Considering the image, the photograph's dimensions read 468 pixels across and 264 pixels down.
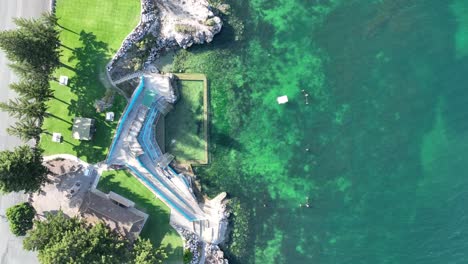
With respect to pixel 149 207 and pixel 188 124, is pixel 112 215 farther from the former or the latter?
pixel 188 124

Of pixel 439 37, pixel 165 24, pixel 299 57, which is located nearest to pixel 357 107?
pixel 299 57

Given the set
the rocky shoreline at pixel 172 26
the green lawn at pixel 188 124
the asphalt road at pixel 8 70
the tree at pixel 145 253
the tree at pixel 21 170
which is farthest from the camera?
the green lawn at pixel 188 124

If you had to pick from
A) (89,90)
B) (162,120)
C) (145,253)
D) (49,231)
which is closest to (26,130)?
(89,90)

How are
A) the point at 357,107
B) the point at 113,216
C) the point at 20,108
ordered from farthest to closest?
1. the point at 357,107
2. the point at 113,216
3. the point at 20,108

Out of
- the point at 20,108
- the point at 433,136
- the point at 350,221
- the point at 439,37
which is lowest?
the point at 350,221

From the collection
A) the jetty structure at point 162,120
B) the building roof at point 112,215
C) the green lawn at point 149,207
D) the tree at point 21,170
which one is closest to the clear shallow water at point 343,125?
the jetty structure at point 162,120

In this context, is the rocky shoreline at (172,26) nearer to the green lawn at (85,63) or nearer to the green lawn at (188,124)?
the green lawn at (85,63)

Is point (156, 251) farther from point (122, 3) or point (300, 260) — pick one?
point (122, 3)

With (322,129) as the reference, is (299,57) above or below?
above
